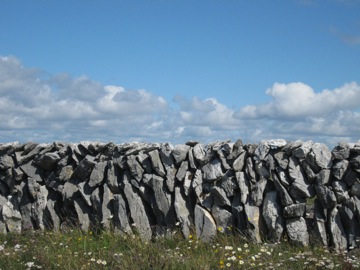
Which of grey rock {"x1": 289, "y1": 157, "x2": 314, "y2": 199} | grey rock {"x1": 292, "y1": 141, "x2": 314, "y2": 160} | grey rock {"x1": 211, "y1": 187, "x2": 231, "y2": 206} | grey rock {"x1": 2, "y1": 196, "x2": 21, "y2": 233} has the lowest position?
grey rock {"x1": 2, "y1": 196, "x2": 21, "y2": 233}

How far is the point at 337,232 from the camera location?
889cm

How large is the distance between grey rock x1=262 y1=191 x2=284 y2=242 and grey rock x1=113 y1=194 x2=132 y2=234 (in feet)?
8.87

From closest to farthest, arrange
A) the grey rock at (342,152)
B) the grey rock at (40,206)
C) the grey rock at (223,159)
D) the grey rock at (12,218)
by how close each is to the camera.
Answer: the grey rock at (342,152) < the grey rock at (223,159) < the grey rock at (40,206) < the grey rock at (12,218)

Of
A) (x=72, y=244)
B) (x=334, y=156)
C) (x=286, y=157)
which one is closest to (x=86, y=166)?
(x=72, y=244)

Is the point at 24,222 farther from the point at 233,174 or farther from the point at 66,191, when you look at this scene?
the point at 233,174

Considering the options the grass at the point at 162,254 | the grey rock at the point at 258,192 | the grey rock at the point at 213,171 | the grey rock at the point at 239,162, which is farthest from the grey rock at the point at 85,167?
the grey rock at the point at 258,192

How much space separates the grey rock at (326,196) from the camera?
29.1 ft

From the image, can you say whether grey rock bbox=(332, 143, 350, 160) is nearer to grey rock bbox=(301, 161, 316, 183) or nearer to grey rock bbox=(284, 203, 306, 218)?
grey rock bbox=(301, 161, 316, 183)

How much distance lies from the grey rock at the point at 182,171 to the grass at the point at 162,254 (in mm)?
1034

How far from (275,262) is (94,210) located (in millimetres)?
4283

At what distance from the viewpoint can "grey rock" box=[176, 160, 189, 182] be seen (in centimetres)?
996

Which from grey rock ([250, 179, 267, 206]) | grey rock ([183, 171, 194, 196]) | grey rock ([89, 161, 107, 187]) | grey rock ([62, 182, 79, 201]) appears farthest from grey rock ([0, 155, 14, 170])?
grey rock ([250, 179, 267, 206])

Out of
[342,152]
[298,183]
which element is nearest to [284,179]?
[298,183]

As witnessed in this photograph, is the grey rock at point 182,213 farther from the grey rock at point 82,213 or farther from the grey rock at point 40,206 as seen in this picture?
the grey rock at point 40,206
